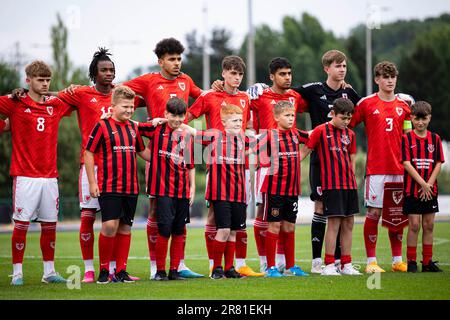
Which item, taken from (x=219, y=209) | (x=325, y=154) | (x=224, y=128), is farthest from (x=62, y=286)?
(x=325, y=154)

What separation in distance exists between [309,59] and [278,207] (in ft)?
205

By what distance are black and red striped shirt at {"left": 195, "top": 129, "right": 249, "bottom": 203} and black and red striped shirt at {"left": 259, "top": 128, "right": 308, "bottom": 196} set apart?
0.30m

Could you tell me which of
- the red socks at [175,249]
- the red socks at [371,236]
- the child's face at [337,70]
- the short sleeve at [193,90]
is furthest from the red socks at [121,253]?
the child's face at [337,70]

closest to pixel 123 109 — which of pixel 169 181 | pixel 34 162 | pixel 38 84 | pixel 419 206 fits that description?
pixel 169 181

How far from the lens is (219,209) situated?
10.2 meters

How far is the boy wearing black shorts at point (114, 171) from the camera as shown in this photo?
963cm

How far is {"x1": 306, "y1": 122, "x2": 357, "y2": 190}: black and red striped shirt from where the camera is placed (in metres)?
10.5

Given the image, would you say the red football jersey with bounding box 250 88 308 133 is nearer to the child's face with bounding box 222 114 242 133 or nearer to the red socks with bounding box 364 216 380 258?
the child's face with bounding box 222 114 242 133

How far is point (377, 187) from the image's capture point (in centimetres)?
1103

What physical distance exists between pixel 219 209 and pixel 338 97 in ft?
7.28

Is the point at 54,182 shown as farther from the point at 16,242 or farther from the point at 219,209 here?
the point at 219,209

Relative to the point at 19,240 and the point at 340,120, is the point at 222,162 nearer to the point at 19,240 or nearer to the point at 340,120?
the point at 340,120

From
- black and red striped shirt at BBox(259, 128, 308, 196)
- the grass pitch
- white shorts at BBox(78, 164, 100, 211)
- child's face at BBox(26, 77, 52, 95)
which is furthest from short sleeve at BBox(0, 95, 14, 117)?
black and red striped shirt at BBox(259, 128, 308, 196)
